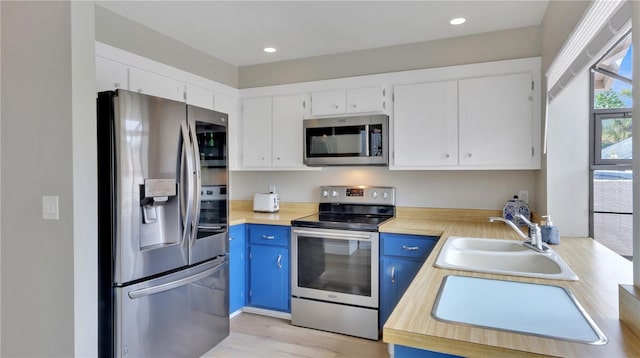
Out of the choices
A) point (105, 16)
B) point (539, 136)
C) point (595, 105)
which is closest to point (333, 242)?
point (539, 136)

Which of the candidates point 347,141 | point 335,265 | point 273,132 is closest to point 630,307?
point 335,265

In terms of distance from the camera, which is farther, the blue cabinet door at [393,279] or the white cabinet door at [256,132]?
the white cabinet door at [256,132]

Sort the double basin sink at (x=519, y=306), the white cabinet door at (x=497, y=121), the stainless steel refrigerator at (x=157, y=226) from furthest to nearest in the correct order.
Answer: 1. the white cabinet door at (x=497, y=121)
2. the stainless steel refrigerator at (x=157, y=226)
3. the double basin sink at (x=519, y=306)

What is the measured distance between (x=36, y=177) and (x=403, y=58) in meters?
2.72

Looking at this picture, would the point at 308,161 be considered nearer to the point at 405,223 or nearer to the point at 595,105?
the point at 405,223

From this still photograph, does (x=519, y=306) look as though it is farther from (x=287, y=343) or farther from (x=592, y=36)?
(x=287, y=343)

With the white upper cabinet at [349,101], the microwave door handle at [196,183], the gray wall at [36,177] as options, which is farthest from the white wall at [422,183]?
the gray wall at [36,177]

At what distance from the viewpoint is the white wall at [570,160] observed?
222cm

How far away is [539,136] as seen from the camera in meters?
2.55

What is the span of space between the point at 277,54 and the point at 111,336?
2576 millimetres

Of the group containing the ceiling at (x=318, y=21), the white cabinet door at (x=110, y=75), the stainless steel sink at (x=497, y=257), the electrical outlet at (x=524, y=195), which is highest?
the ceiling at (x=318, y=21)

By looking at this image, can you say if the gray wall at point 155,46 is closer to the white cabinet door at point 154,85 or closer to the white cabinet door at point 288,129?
the white cabinet door at point 154,85

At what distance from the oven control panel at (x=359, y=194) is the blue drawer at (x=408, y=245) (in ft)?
1.99

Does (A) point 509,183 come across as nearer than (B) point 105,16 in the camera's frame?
No
